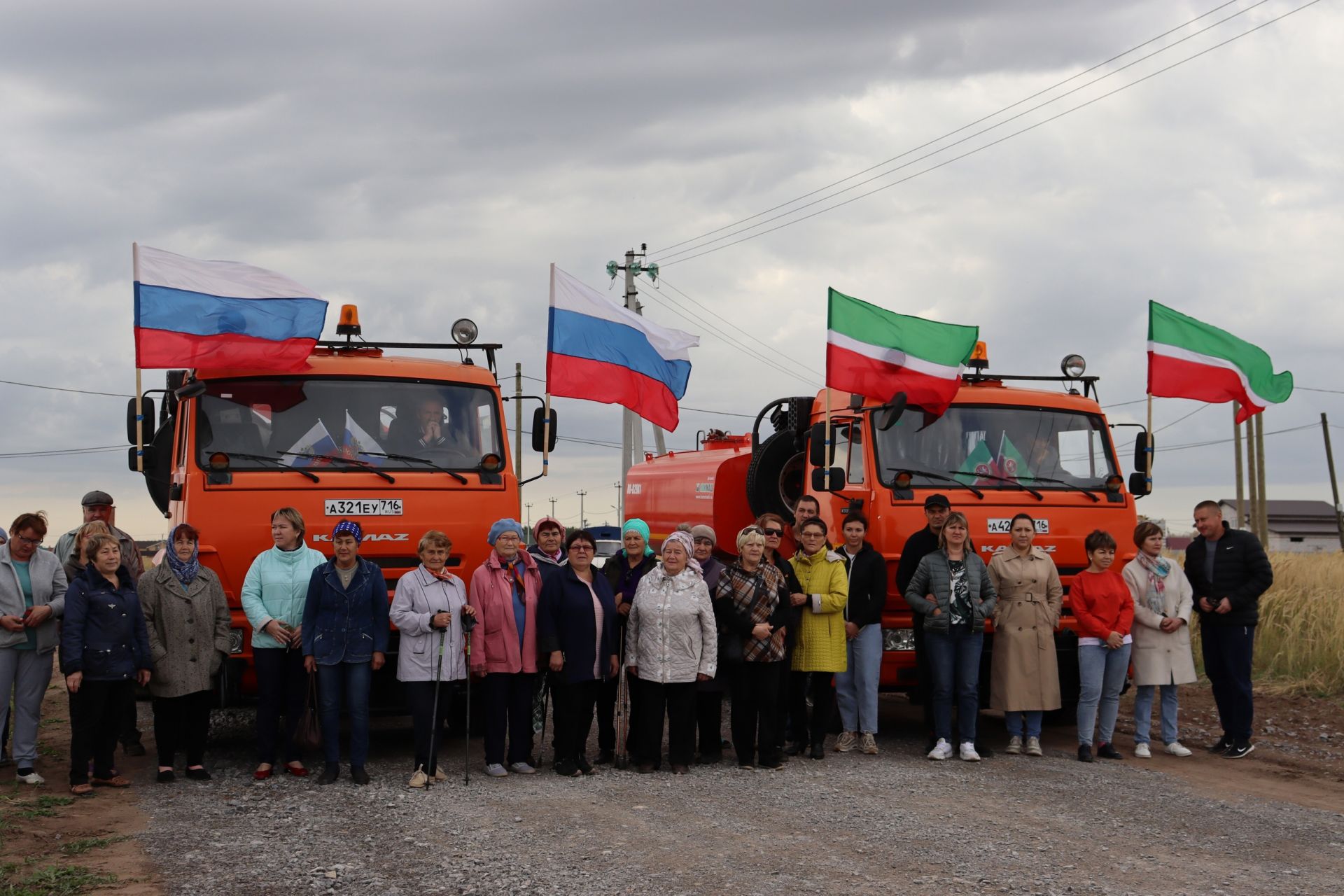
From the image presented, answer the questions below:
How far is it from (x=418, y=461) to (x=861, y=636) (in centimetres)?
369

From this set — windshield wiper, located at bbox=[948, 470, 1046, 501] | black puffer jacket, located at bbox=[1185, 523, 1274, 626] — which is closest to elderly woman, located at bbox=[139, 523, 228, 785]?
windshield wiper, located at bbox=[948, 470, 1046, 501]

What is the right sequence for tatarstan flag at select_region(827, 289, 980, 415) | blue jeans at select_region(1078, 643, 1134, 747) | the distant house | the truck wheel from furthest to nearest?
1. the distant house
2. the truck wheel
3. tatarstan flag at select_region(827, 289, 980, 415)
4. blue jeans at select_region(1078, 643, 1134, 747)

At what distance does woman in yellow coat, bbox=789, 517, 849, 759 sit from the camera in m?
10.2

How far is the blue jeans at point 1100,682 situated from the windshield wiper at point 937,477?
1.50 meters

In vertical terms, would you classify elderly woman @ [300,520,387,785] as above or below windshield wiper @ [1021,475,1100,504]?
below

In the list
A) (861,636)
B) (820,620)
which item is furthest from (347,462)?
(861,636)

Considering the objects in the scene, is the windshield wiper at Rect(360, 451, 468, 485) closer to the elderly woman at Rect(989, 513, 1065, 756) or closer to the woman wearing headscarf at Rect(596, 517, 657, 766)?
the woman wearing headscarf at Rect(596, 517, 657, 766)

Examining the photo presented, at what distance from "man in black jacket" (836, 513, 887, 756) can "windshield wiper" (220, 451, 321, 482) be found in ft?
13.3

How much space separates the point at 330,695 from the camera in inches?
360

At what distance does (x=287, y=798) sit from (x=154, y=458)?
346 cm

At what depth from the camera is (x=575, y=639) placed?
9570 mm

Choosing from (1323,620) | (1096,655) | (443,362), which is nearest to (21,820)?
(443,362)

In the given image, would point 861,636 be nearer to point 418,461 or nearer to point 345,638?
point 418,461

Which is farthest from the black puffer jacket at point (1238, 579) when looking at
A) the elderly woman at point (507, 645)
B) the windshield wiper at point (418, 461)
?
the windshield wiper at point (418, 461)
